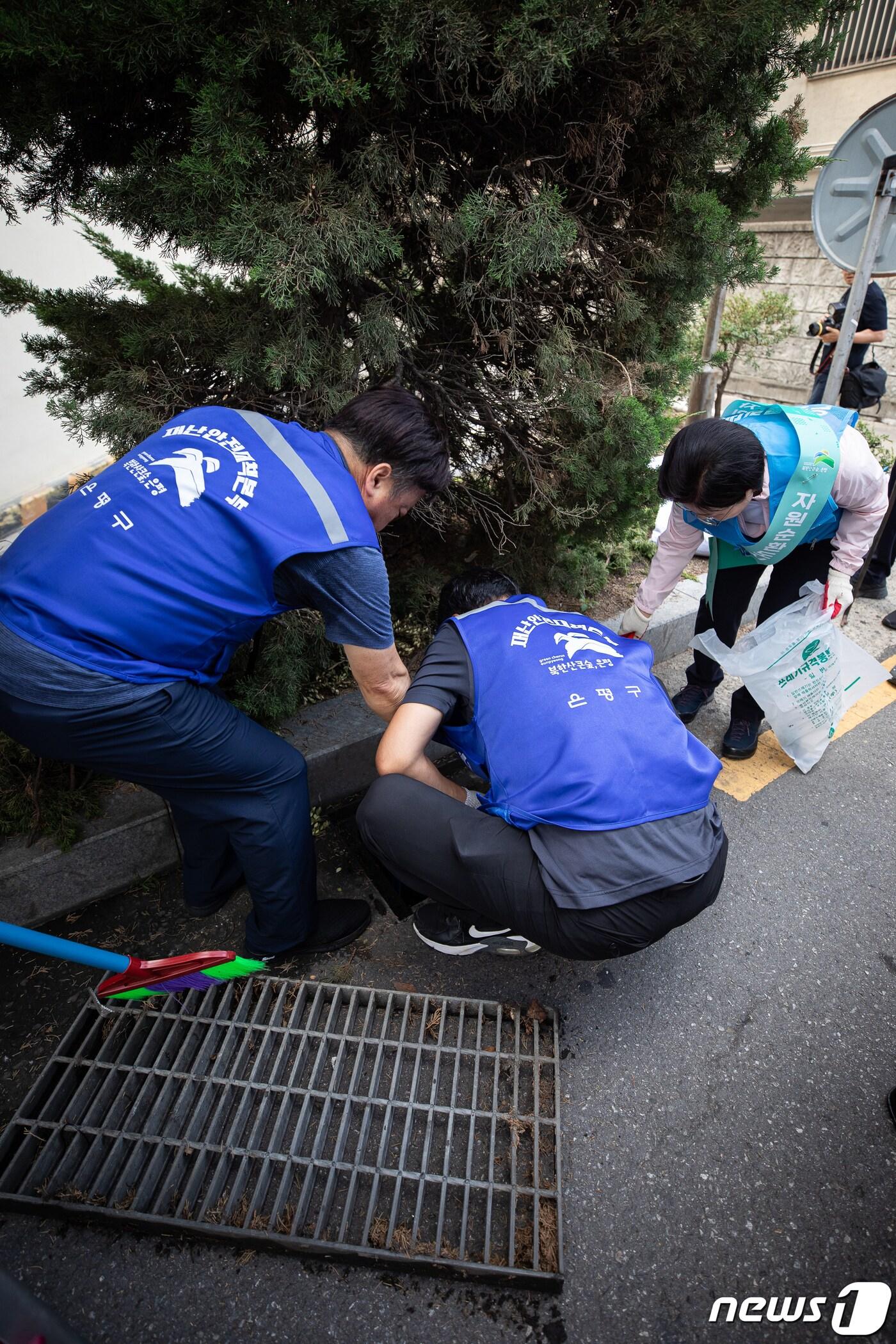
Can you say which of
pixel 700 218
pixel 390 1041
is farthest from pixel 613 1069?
pixel 700 218

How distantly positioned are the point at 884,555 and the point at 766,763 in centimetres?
203

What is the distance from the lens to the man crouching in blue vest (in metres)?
1.77

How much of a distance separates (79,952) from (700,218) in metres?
3.07

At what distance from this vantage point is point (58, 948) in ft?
5.91

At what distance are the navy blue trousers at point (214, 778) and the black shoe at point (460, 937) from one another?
0.37m

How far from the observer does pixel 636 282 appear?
9.20 ft

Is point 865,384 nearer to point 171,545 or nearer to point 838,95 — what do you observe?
point 171,545

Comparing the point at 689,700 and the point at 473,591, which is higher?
the point at 473,591

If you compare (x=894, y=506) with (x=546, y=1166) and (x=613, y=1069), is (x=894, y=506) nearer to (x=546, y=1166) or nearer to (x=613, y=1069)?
(x=613, y=1069)

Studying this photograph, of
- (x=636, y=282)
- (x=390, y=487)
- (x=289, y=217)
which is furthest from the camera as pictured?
(x=636, y=282)

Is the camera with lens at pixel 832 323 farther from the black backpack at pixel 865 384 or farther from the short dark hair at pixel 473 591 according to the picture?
the short dark hair at pixel 473 591

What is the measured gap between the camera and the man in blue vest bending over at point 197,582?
1.67 meters

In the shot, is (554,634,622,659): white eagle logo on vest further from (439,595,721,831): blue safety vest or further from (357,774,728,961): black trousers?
(357,774,728,961): black trousers

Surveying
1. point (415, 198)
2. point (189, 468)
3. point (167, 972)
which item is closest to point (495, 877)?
point (167, 972)
